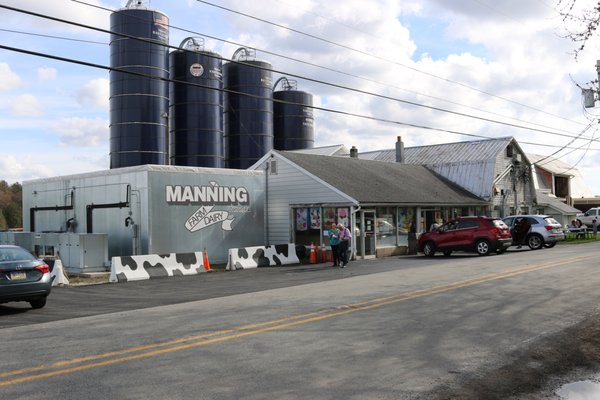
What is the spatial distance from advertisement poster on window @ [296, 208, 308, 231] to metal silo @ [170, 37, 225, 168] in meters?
17.7

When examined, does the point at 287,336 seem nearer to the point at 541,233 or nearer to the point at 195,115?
the point at 541,233

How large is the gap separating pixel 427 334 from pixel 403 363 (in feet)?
5.51

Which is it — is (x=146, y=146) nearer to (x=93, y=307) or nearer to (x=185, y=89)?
(x=185, y=89)

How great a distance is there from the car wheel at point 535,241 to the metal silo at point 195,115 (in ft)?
77.8

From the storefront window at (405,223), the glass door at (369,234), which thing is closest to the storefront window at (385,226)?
the glass door at (369,234)

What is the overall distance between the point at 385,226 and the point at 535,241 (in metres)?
7.75

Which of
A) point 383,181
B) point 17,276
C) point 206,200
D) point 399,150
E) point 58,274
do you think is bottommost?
point 58,274

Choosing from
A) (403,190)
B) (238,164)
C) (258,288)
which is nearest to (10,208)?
(238,164)

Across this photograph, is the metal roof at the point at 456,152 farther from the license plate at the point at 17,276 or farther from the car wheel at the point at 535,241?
the license plate at the point at 17,276


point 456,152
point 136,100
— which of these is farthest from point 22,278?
point 456,152

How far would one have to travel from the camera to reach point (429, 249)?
2584 cm

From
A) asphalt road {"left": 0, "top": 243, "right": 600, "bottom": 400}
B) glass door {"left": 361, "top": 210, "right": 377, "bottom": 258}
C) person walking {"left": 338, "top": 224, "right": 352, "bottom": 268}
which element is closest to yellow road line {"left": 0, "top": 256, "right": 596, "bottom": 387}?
asphalt road {"left": 0, "top": 243, "right": 600, "bottom": 400}

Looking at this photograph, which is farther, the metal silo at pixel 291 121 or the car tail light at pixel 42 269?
the metal silo at pixel 291 121

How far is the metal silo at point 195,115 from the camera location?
43.2 m
